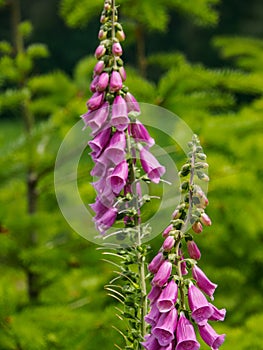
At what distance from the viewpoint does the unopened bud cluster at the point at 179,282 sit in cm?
99

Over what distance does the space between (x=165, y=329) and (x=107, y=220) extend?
0.85ft

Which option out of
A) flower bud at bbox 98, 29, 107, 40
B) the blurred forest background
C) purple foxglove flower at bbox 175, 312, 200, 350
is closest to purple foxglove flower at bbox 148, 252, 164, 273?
purple foxglove flower at bbox 175, 312, 200, 350

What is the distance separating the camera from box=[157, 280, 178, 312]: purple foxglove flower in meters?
1.00

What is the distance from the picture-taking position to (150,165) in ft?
3.79

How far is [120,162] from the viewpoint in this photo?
1082mm

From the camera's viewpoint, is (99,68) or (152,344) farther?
(99,68)

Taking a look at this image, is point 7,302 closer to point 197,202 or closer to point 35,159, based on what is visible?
point 35,159

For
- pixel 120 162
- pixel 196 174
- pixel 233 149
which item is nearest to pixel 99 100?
pixel 120 162

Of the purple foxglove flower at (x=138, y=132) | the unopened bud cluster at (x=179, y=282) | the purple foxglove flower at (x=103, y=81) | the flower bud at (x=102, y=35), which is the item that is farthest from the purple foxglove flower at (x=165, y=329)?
the flower bud at (x=102, y=35)

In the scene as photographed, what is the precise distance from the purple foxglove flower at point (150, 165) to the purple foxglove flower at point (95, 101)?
0.13 metres

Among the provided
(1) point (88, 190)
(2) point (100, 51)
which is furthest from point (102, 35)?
(1) point (88, 190)

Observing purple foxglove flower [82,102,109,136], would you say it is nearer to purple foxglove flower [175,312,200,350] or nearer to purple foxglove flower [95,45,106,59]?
purple foxglove flower [95,45,106,59]

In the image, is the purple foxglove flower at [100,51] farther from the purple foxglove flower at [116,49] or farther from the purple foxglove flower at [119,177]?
the purple foxglove flower at [119,177]

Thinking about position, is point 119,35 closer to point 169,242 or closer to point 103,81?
point 103,81
